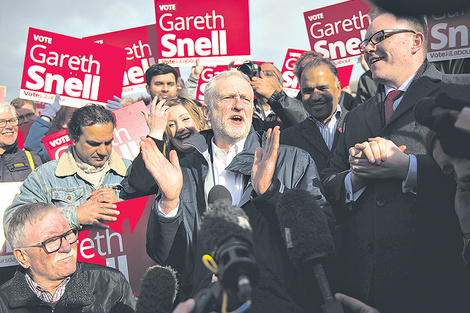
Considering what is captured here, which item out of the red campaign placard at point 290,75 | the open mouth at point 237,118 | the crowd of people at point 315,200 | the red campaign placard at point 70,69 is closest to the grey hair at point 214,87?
the crowd of people at point 315,200

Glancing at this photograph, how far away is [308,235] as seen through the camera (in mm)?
1851

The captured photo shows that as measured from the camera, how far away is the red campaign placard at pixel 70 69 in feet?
21.0

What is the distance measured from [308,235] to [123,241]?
2404 millimetres

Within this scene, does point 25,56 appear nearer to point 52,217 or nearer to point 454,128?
point 52,217

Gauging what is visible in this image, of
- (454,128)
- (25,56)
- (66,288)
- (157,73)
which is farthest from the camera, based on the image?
(25,56)

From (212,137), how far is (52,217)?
4.08 ft

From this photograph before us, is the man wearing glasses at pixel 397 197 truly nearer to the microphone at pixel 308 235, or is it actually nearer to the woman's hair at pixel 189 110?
the microphone at pixel 308 235

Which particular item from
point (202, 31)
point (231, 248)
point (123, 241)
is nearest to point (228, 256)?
point (231, 248)

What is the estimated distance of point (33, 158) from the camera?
16.9 ft

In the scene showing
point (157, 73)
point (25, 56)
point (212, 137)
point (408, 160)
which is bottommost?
point (408, 160)

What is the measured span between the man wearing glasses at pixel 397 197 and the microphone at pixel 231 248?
118cm

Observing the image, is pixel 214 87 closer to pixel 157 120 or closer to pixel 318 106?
pixel 157 120

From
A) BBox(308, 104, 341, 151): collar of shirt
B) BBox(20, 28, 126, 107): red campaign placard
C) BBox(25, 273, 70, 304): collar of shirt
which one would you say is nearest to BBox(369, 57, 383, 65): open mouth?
BBox(308, 104, 341, 151): collar of shirt

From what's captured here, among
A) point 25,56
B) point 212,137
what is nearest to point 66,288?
point 212,137
